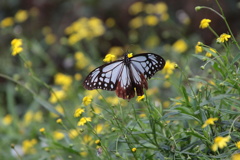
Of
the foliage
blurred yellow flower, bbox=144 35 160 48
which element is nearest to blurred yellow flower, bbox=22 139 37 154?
the foliage

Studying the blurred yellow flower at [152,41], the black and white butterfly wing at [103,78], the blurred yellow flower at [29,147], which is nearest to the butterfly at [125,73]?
the black and white butterfly wing at [103,78]

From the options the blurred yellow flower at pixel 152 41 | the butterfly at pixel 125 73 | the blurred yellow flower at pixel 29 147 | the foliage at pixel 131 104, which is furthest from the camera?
the blurred yellow flower at pixel 152 41

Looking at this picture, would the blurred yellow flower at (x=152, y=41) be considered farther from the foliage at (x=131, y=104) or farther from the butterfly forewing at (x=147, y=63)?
the butterfly forewing at (x=147, y=63)

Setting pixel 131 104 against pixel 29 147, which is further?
pixel 29 147

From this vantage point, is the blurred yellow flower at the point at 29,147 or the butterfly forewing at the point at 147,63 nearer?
the butterfly forewing at the point at 147,63

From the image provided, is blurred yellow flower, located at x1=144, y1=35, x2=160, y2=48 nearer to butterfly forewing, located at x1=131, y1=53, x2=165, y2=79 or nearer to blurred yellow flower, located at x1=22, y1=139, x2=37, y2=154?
blurred yellow flower, located at x1=22, y1=139, x2=37, y2=154

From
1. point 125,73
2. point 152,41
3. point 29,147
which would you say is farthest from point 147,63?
point 152,41

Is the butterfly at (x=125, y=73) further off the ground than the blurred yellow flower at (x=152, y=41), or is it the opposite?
the blurred yellow flower at (x=152, y=41)

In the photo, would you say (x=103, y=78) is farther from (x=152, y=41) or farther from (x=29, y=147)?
(x=152, y=41)
